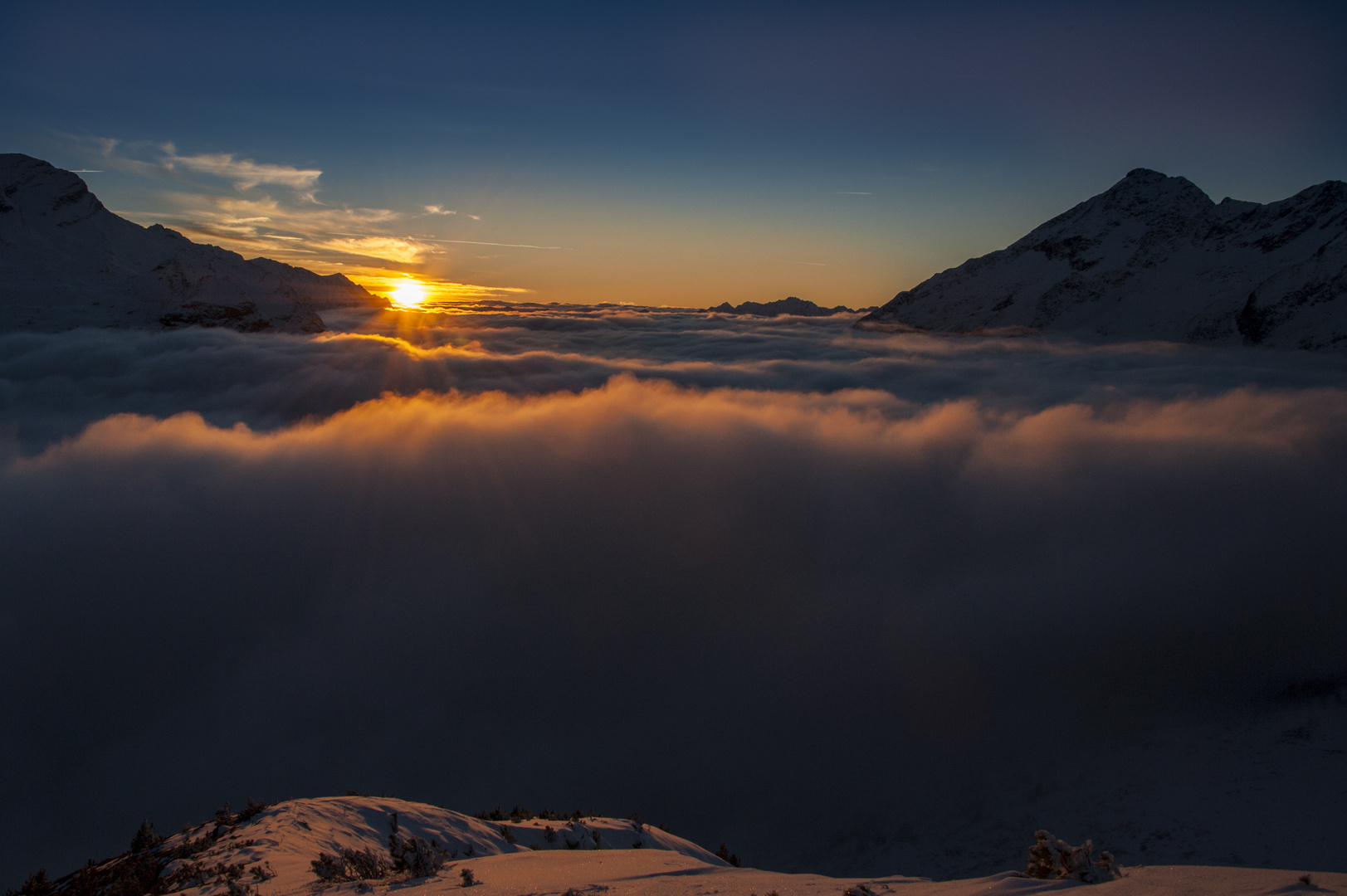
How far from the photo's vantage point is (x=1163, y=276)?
376 ft

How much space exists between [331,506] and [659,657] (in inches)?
972

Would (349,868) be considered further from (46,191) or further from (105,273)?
(46,191)

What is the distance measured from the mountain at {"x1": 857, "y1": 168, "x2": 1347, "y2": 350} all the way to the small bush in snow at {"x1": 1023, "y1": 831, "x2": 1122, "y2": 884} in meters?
103

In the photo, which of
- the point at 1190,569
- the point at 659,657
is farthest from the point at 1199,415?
the point at 659,657

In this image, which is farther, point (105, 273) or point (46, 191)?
point (46, 191)

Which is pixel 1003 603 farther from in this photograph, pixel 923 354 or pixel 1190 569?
pixel 923 354

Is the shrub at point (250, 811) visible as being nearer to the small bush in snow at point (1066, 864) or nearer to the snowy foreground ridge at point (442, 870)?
the snowy foreground ridge at point (442, 870)

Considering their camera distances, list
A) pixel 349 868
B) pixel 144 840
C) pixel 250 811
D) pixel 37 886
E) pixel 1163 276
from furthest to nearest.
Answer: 1. pixel 1163 276
2. pixel 250 811
3. pixel 144 840
4. pixel 349 868
5. pixel 37 886

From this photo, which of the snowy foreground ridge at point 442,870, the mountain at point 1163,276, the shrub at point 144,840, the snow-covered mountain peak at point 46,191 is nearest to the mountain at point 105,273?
the snow-covered mountain peak at point 46,191

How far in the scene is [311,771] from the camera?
23.0m

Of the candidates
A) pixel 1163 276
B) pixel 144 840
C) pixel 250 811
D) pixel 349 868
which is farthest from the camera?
pixel 1163 276

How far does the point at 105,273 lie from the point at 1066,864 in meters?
213

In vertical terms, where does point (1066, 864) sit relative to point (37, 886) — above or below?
above

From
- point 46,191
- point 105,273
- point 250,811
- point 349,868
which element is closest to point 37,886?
point 250,811
